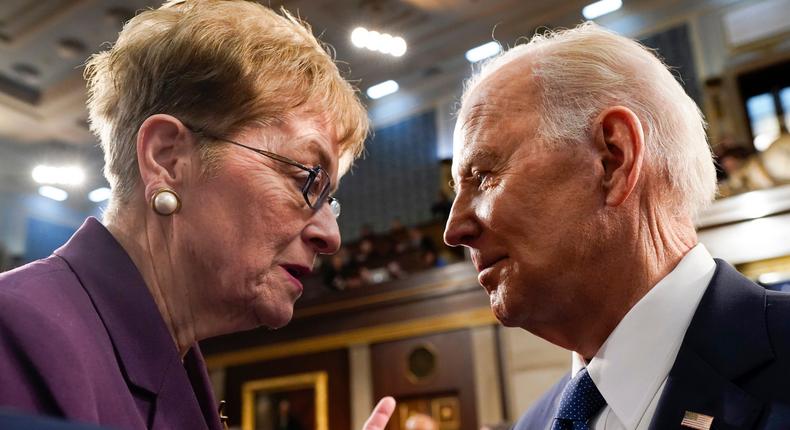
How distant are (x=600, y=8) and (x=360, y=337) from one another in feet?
18.8

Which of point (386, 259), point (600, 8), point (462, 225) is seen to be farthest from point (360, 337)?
point (462, 225)

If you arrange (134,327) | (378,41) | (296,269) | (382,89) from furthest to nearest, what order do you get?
(382,89)
(378,41)
(296,269)
(134,327)

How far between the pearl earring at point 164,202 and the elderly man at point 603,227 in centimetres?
68

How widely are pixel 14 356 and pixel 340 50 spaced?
33.8ft

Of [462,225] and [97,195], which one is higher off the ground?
[97,195]

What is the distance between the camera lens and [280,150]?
1597 millimetres

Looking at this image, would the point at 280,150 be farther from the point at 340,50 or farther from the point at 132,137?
the point at 340,50

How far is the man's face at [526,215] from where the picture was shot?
1663 mm

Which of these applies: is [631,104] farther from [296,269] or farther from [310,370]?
[310,370]

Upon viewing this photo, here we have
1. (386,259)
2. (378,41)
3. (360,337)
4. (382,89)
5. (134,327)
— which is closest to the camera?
(134,327)

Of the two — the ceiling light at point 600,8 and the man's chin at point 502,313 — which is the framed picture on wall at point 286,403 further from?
the man's chin at point 502,313

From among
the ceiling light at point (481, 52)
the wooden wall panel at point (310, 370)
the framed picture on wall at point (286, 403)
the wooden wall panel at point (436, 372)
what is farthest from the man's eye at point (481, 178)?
the ceiling light at point (481, 52)

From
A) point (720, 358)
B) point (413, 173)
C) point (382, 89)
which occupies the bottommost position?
point (720, 358)

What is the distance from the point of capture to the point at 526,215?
1.70 m
